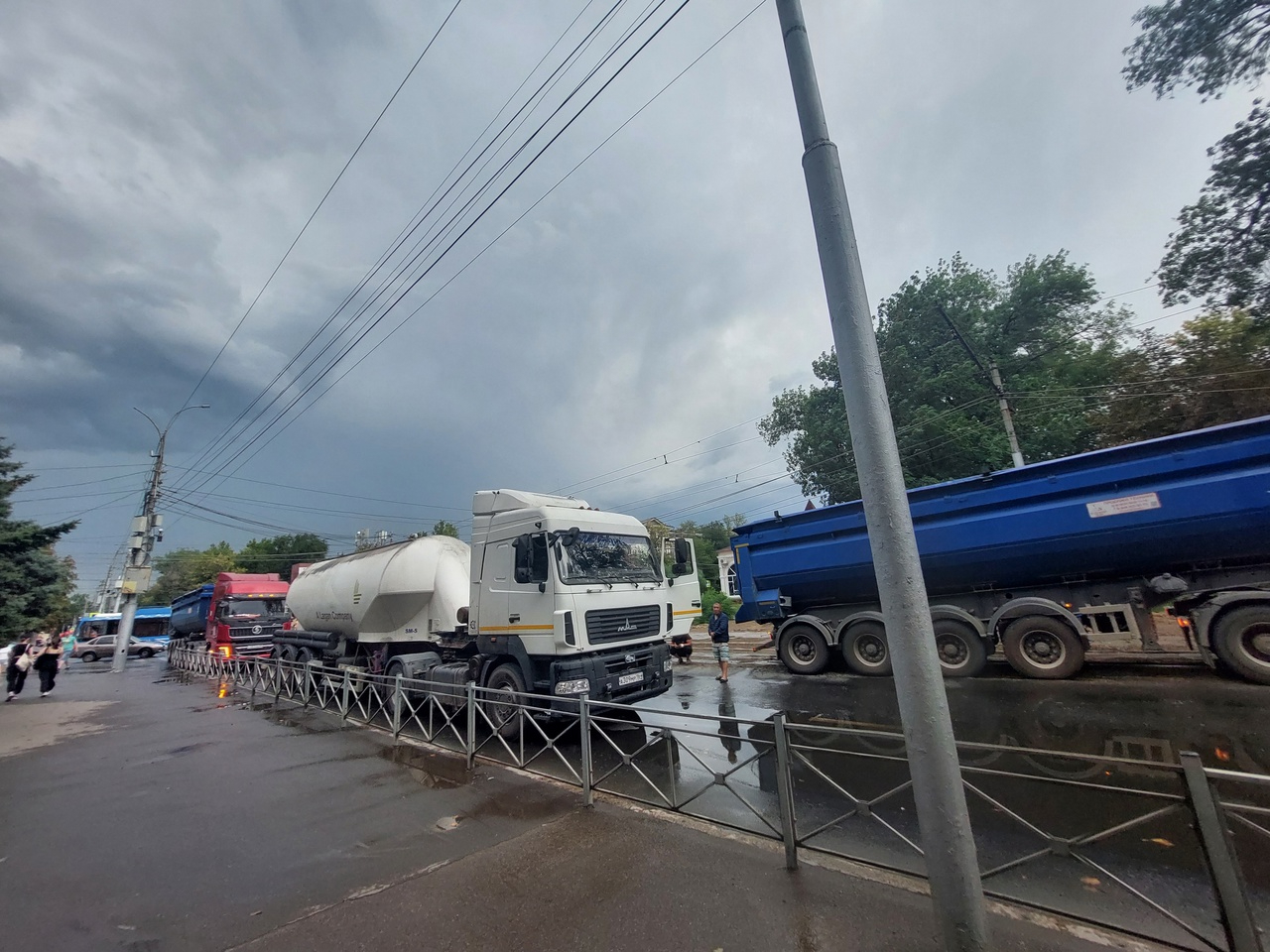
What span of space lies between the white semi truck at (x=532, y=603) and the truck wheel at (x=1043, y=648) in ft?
17.3

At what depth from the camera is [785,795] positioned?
3.38m

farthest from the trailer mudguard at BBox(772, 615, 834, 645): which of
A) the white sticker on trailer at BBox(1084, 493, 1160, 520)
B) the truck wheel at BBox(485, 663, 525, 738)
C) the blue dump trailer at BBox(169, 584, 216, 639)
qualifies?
the blue dump trailer at BBox(169, 584, 216, 639)

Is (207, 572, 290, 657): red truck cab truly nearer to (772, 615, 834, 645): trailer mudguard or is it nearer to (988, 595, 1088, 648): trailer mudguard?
(772, 615, 834, 645): trailer mudguard

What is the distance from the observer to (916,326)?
2573 centimetres

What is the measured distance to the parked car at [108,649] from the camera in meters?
32.4

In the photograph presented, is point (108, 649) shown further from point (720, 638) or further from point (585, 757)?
point (585, 757)

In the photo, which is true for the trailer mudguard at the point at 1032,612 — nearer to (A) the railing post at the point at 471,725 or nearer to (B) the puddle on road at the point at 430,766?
(A) the railing post at the point at 471,725

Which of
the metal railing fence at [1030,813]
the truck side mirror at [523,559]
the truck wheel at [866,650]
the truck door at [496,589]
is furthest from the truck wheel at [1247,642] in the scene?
the truck door at [496,589]

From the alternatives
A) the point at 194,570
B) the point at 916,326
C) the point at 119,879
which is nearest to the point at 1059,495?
the point at 119,879

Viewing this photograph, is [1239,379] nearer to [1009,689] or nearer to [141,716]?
[1009,689]

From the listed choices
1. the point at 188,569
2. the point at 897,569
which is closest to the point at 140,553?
the point at 897,569

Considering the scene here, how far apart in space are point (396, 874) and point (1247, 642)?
10.4 metres

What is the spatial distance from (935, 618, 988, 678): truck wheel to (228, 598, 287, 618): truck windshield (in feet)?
68.2

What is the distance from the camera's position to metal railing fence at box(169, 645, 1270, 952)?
2.30 metres
